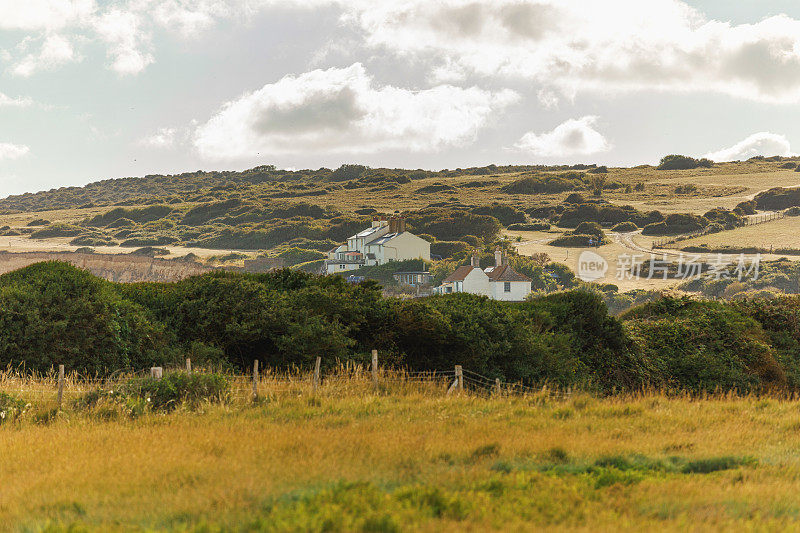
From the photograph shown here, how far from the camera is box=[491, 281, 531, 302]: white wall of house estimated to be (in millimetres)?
88181

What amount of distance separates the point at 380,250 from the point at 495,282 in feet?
112

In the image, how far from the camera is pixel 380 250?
119 metres

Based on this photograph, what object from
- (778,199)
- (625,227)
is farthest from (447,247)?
(778,199)

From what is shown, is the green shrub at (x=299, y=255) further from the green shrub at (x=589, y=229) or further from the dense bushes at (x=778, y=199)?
the dense bushes at (x=778, y=199)

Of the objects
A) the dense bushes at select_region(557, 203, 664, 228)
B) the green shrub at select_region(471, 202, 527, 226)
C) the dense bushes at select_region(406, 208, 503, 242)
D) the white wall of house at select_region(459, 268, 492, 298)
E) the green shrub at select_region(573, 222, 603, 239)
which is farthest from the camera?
the green shrub at select_region(471, 202, 527, 226)

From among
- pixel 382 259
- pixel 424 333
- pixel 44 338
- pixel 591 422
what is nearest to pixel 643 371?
pixel 424 333

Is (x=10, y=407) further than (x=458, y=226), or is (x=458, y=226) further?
(x=458, y=226)

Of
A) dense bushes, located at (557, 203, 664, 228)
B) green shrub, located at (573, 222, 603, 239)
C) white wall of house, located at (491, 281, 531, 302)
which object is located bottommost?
white wall of house, located at (491, 281, 531, 302)

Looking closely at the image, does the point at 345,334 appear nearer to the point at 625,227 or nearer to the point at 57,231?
the point at 625,227

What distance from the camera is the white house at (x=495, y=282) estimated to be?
88438 mm

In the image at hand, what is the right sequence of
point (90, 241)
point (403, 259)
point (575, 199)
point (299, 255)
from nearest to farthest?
1. point (403, 259)
2. point (299, 255)
3. point (90, 241)
4. point (575, 199)

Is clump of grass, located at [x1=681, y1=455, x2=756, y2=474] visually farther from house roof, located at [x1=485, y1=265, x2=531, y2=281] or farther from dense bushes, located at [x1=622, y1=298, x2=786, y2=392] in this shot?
house roof, located at [x1=485, y1=265, x2=531, y2=281]

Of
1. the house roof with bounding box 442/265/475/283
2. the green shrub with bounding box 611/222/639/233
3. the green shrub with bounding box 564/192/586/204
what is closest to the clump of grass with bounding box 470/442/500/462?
the house roof with bounding box 442/265/475/283

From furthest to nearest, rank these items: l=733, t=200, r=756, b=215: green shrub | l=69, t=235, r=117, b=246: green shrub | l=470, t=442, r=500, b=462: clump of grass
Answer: l=69, t=235, r=117, b=246: green shrub → l=733, t=200, r=756, b=215: green shrub → l=470, t=442, r=500, b=462: clump of grass
